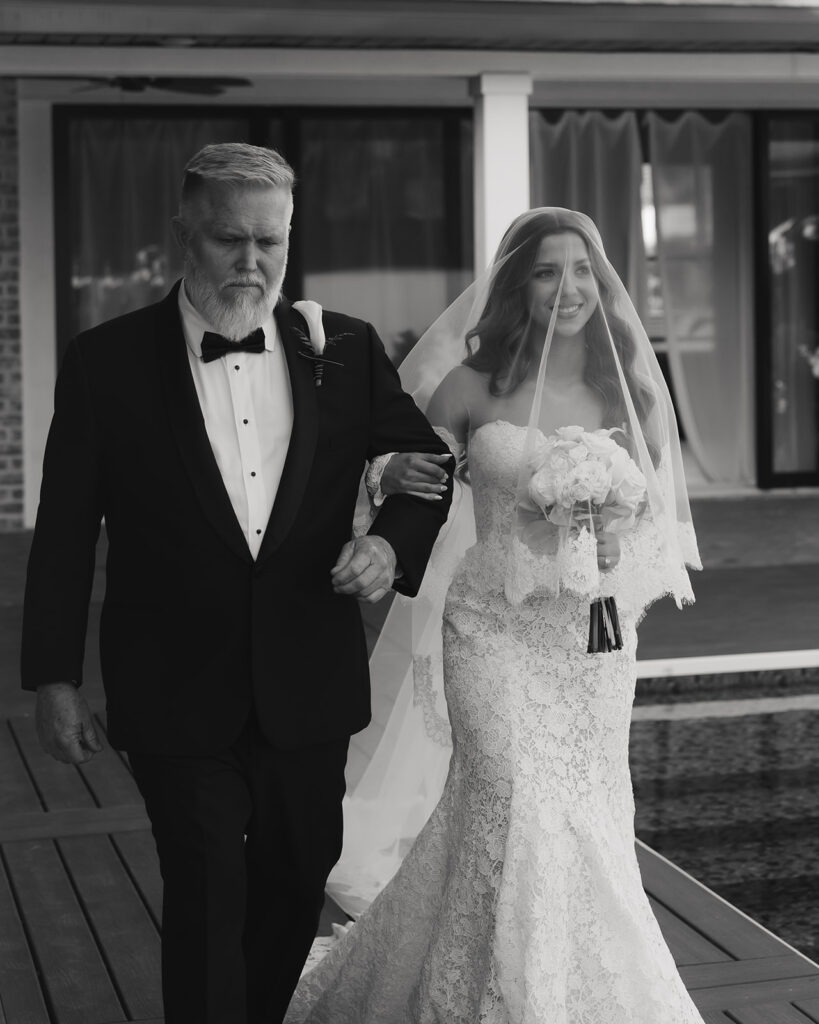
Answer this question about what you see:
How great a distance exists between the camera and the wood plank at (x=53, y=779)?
570 centimetres

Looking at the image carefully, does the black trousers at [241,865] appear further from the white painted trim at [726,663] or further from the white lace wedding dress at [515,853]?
the white painted trim at [726,663]

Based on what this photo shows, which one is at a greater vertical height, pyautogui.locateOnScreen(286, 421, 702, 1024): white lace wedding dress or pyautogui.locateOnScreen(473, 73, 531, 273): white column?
pyautogui.locateOnScreen(473, 73, 531, 273): white column

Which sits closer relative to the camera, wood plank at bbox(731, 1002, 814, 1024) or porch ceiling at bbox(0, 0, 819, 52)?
wood plank at bbox(731, 1002, 814, 1024)

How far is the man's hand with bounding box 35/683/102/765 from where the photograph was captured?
10.1 ft

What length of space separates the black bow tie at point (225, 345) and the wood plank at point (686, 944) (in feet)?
6.66

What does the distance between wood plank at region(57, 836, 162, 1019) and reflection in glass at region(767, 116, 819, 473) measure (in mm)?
9096

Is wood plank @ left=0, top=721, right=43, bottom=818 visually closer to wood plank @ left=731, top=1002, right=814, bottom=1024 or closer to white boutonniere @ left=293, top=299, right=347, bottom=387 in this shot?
wood plank @ left=731, top=1002, right=814, bottom=1024

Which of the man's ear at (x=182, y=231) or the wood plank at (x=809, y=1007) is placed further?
the wood plank at (x=809, y=1007)

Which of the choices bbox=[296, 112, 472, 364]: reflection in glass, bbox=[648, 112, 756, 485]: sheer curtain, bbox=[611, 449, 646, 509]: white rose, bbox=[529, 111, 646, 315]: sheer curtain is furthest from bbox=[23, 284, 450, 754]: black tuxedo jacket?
bbox=[648, 112, 756, 485]: sheer curtain

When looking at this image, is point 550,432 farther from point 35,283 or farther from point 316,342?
point 35,283

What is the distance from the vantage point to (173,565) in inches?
121

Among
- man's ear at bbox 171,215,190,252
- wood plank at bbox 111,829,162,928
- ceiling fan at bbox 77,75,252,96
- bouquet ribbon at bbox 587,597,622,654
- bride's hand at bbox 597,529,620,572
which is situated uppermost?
ceiling fan at bbox 77,75,252,96

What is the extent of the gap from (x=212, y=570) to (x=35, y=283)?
349 inches

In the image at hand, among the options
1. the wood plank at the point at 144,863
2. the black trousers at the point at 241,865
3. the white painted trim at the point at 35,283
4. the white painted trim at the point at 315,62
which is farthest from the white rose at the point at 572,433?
the white painted trim at the point at 35,283
